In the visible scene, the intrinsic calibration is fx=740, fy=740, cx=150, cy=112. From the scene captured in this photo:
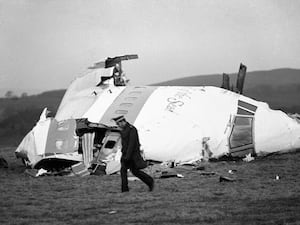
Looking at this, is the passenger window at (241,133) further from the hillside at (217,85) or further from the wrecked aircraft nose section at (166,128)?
the hillside at (217,85)

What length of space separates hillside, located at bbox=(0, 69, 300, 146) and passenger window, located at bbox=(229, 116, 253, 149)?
6745 millimetres

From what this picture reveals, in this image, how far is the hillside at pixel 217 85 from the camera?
29.4 m

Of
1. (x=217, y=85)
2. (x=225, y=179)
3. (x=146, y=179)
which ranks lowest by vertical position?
(x=225, y=179)

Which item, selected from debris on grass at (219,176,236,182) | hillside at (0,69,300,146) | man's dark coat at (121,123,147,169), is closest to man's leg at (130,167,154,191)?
man's dark coat at (121,123,147,169)

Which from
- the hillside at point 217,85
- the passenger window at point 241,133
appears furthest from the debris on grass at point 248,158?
the hillside at point 217,85

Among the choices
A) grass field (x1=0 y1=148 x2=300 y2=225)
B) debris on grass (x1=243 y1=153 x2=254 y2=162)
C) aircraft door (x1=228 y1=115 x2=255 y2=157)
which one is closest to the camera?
grass field (x1=0 y1=148 x2=300 y2=225)

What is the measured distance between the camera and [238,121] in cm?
2194

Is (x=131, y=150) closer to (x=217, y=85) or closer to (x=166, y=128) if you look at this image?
(x=166, y=128)

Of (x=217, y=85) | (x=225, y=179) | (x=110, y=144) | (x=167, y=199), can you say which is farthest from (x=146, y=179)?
(x=217, y=85)

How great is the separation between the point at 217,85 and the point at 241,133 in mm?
8208

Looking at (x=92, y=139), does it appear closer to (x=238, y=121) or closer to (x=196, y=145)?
(x=196, y=145)

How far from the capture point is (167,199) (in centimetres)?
1402

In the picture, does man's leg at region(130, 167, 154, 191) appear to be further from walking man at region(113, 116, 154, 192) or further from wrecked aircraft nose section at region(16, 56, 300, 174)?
wrecked aircraft nose section at region(16, 56, 300, 174)

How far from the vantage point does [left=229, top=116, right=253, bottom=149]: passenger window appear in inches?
846
